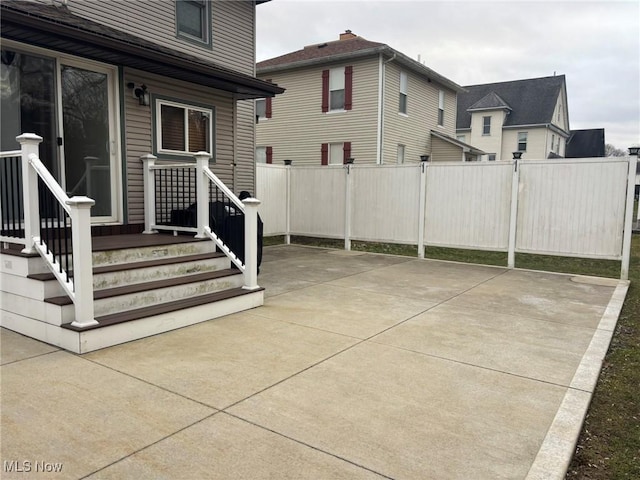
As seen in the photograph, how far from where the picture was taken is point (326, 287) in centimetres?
661

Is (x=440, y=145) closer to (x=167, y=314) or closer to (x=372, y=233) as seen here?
(x=372, y=233)

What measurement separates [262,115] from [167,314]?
1460cm

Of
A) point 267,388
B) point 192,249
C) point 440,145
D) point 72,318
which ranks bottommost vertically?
point 267,388

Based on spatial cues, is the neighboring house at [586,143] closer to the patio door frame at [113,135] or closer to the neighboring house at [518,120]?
the neighboring house at [518,120]

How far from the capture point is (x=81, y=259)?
373 cm

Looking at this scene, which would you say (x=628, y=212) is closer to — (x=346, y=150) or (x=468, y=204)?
(x=468, y=204)

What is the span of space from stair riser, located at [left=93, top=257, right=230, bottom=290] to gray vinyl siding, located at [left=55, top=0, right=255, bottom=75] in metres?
3.90

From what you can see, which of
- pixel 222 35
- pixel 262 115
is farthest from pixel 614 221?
pixel 262 115

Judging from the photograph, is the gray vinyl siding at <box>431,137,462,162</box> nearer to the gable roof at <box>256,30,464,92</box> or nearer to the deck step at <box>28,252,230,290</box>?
the gable roof at <box>256,30,464,92</box>

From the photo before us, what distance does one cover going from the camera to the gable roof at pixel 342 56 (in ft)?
48.4

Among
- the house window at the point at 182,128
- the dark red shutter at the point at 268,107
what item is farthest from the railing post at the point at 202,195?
the dark red shutter at the point at 268,107

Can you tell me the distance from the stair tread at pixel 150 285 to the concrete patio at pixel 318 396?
1.41 ft

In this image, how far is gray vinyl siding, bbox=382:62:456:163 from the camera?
15.4 metres

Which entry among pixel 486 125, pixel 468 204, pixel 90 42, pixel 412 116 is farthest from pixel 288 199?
pixel 486 125
